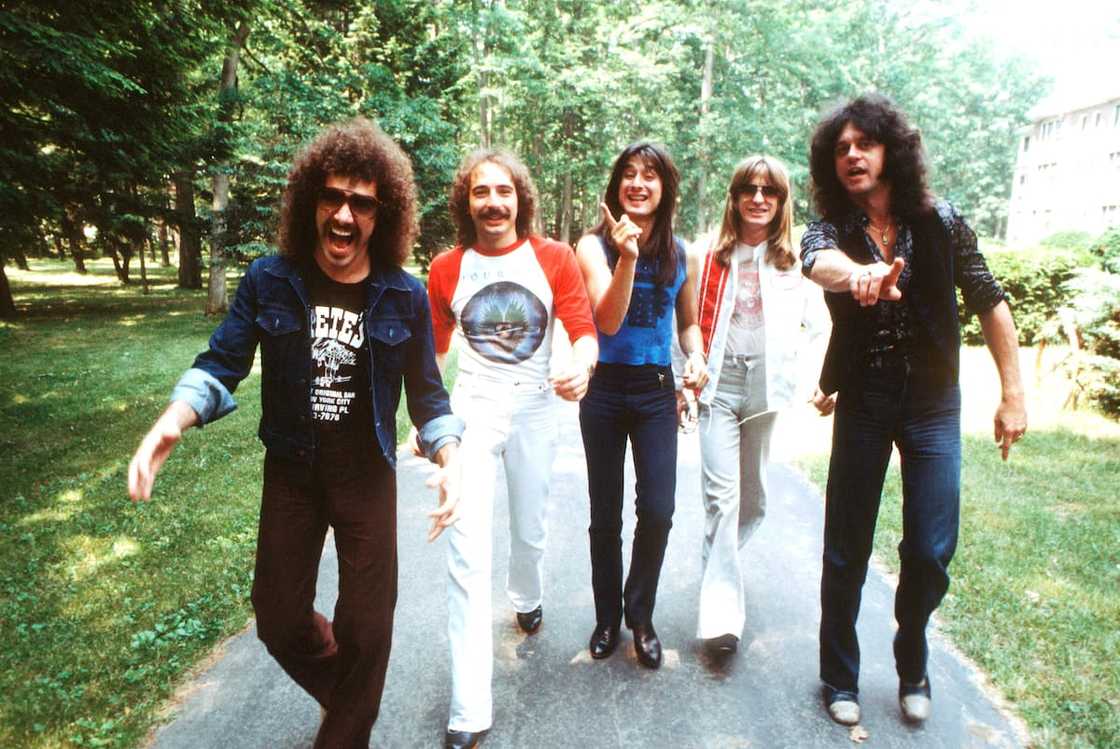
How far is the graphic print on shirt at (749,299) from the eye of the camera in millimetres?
3369

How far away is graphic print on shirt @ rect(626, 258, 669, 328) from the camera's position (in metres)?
3.17

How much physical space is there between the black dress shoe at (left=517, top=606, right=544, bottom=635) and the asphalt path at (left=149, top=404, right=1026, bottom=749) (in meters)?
0.04

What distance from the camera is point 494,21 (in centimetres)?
2438

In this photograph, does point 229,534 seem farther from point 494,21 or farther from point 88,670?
point 494,21

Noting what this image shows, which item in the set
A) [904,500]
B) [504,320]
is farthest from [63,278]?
[904,500]

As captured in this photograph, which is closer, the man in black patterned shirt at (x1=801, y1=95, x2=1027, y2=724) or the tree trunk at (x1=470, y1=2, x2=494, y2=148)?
the man in black patterned shirt at (x1=801, y1=95, x2=1027, y2=724)

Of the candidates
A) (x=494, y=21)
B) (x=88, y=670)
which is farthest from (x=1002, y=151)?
(x=88, y=670)

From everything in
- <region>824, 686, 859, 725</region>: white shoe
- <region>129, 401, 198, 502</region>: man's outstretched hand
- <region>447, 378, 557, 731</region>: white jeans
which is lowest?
<region>824, 686, 859, 725</region>: white shoe

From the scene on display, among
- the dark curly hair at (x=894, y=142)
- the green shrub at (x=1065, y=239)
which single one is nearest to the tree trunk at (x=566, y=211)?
the green shrub at (x=1065, y=239)

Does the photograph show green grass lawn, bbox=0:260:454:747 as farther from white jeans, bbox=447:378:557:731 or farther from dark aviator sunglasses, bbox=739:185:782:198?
dark aviator sunglasses, bbox=739:185:782:198

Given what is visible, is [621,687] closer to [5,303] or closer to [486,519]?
[486,519]

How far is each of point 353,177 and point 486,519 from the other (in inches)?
57.2

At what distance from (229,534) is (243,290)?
10.6 feet

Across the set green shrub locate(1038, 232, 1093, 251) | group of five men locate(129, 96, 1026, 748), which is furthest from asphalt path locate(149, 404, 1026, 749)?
green shrub locate(1038, 232, 1093, 251)
